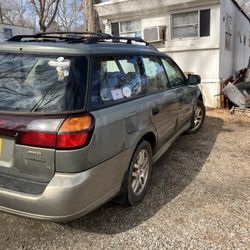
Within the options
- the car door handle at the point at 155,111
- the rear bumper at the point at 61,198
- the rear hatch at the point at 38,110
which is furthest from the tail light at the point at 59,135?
the car door handle at the point at 155,111

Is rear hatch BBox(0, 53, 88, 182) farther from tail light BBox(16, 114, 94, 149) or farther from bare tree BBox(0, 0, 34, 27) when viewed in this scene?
bare tree BBox(0, 0, 34, 27)

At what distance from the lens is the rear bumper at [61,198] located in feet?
7.74

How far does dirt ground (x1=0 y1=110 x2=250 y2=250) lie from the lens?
2811 millimetres

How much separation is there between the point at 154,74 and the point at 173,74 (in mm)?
856

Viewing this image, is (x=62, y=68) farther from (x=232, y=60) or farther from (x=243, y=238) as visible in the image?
(x=232, y=60)

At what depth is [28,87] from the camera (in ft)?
8.41

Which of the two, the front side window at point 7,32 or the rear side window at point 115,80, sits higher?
the front side window at point 7,32

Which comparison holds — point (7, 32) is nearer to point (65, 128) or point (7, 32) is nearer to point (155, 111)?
point (155, 111)

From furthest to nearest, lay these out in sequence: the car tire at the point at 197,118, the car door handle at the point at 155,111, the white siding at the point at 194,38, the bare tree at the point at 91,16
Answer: the bare tree at the point at 91,16 < the white siding at the point at 194,38 < the car tire at the point at 197,118 < the car door handle at the point at 155,111

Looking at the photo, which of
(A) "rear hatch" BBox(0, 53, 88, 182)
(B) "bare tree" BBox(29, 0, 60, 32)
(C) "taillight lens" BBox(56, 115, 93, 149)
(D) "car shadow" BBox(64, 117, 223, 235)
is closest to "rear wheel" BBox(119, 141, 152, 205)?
(D) "car shadow" BBox(64, 117, 223, 235)

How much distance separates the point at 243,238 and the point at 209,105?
6.60m

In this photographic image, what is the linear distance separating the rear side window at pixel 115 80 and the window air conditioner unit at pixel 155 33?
6.45m

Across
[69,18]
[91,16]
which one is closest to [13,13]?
[69,18]

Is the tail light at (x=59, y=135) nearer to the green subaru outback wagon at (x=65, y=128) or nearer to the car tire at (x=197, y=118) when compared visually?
the green subaru outback wagon at (x=65, y=128)
